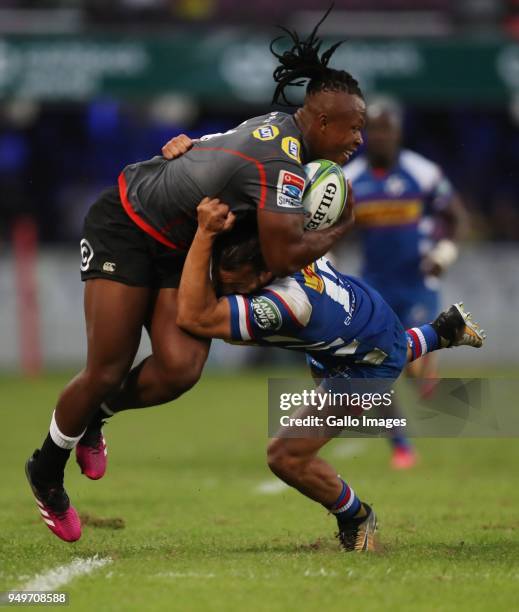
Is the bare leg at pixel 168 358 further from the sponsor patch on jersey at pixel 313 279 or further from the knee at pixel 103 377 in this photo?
the sponsor patch on jersey at pixel 313 279

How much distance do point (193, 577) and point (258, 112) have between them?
57.8 ft

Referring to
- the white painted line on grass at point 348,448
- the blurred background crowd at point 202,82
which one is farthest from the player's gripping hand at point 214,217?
the blurred background crowd at point 202,82

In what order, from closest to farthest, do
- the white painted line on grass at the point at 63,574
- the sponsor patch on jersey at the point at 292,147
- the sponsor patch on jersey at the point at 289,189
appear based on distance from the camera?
the white painted line on grass at the point at 63,574, the sponsor patch on jersey at the point at 289,189, the sponsor patch on jersey at the point at 292,147

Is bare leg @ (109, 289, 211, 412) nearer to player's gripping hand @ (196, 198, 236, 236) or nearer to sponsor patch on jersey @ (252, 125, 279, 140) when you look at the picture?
player's gripping hand @ (196, 198, 236, 236)

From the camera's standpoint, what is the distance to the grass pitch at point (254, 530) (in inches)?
220

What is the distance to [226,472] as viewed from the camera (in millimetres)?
10945

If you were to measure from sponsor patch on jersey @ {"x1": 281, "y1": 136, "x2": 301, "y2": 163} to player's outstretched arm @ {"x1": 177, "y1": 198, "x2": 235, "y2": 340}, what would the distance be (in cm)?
41

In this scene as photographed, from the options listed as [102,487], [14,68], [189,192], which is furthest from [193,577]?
[14,68]

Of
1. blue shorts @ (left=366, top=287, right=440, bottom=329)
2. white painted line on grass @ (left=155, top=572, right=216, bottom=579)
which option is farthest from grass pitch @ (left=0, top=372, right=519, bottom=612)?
blue shorts @ (left=366, top=287, right=440, bottom=329)

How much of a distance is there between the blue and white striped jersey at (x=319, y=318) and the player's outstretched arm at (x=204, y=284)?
0.08 meters

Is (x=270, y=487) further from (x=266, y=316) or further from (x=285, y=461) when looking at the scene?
(x=266, y=316)

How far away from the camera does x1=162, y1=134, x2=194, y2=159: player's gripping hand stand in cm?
679

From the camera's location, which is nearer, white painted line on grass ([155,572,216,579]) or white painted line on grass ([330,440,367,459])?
white painted line on grass ([155,572,216,579])

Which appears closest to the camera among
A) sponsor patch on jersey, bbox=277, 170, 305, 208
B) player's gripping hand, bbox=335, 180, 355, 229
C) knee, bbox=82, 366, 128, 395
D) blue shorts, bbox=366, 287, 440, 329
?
sponsor patch on jersey, bbox=277, 170, 305, 208
